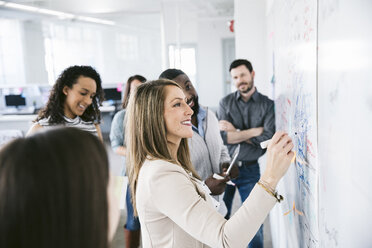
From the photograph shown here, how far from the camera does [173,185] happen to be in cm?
93

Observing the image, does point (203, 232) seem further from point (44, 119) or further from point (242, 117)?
point (242, 117)

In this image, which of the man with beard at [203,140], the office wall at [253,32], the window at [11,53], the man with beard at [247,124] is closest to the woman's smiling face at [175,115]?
the man with beard at [203,140]

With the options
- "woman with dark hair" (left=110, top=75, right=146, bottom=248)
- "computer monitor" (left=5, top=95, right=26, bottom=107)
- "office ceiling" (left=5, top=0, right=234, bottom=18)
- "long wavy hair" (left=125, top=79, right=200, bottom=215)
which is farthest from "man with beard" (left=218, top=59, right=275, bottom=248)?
"computer monitor" (left=5, top=95, right=26, bottom=107)

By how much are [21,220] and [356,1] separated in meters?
0.65

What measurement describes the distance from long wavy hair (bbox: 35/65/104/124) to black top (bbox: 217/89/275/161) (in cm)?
94

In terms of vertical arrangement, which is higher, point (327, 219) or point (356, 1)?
point (356, 1)

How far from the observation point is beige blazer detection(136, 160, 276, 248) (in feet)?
2.91

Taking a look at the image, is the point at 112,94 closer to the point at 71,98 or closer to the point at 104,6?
the point at 104,6

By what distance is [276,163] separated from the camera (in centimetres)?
93

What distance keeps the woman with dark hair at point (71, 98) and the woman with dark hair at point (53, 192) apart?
1493mm

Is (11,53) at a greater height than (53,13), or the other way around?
(53,13)

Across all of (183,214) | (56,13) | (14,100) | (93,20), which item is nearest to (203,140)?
(183,214)

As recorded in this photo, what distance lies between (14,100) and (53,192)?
7.04m

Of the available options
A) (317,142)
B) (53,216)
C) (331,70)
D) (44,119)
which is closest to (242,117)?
(44,119)
